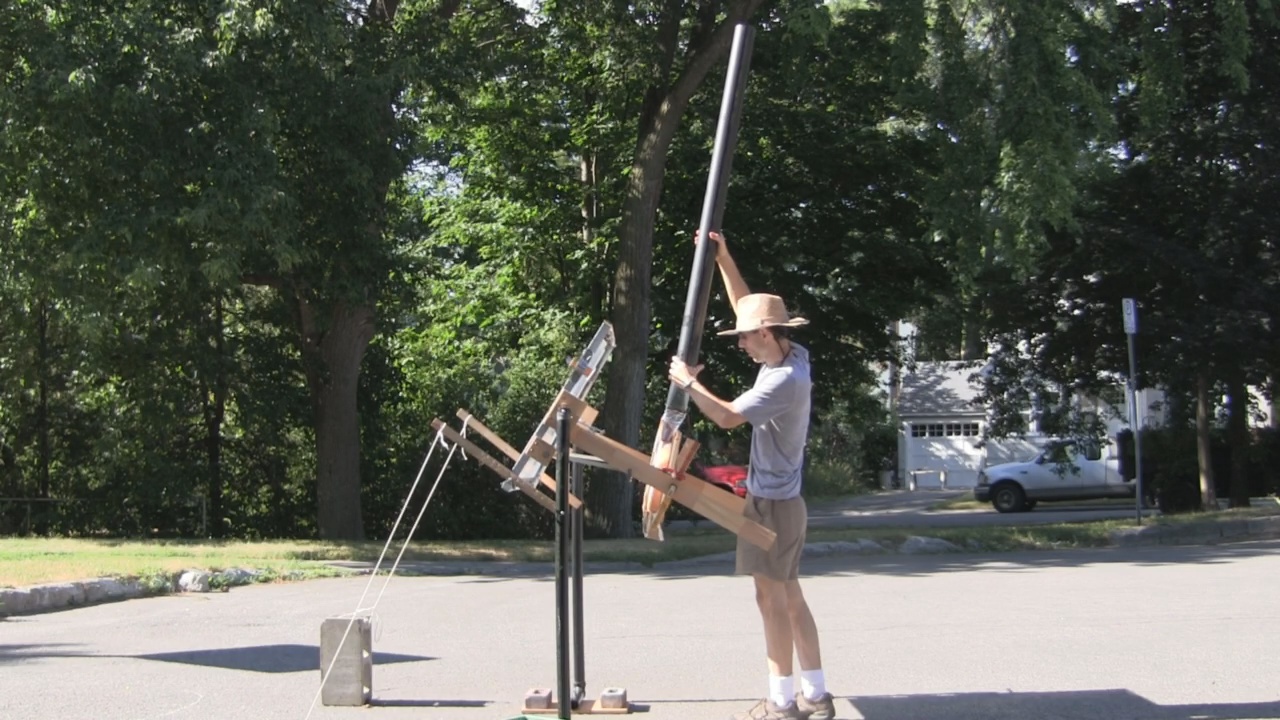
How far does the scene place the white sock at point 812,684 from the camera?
637 centimetres

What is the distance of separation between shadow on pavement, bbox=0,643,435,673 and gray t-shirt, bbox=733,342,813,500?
3203mm

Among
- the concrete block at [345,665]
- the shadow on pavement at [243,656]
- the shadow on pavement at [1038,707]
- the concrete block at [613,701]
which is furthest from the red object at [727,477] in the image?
the concrete block at [613,701]

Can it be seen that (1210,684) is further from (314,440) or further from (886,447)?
(886,447)

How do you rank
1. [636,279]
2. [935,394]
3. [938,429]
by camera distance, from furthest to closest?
[935,394]
[938,429]
[636,279]

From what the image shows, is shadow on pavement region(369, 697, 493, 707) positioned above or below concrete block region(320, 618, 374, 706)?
below

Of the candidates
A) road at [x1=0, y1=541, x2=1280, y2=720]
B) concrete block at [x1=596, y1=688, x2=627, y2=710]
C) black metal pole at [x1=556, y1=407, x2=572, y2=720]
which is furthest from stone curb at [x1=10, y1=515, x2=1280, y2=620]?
black metal pole at [x1=556, y1=407, x2=572, y2=720]

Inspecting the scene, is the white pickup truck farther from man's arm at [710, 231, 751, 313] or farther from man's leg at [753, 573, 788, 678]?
man's leg at [753, 573, 788, 678]

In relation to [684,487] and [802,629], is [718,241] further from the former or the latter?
[802,629]

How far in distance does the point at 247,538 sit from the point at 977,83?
43.7ft

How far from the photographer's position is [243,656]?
866 centimetres

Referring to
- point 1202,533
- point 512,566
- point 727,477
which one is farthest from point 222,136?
point 727,477

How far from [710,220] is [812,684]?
7.38 feet

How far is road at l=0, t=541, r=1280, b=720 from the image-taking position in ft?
22.9

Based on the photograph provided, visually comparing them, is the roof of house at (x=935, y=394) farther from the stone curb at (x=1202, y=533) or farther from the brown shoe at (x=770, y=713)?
the brown shoe at (x=770, y=713)
